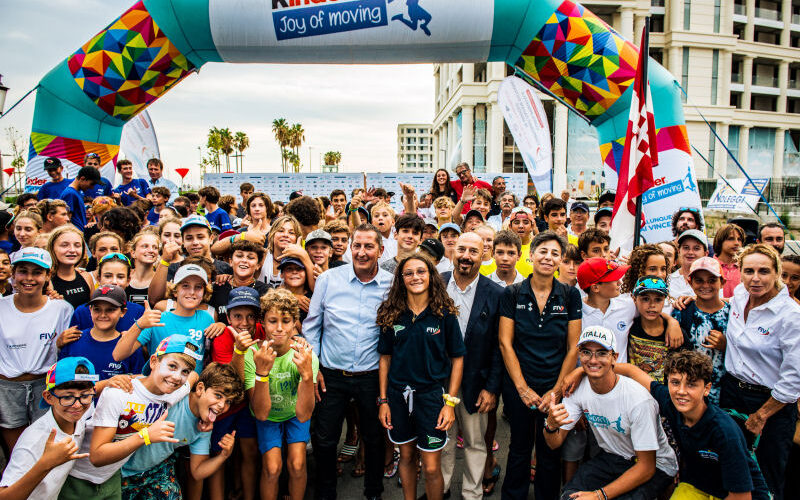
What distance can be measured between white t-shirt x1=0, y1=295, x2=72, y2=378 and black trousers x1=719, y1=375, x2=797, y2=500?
198 inches

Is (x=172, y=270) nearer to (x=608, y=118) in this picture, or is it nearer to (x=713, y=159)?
(x=608, y=118)

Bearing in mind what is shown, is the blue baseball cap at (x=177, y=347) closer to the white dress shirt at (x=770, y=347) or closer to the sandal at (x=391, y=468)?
the sandal at (x=391, y=468)

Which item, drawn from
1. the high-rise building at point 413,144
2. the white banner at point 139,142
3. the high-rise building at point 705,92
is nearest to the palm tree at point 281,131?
the high-rise building at point 705,92

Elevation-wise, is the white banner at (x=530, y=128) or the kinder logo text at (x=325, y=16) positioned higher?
the kinder logo text at (x=325, y=16)

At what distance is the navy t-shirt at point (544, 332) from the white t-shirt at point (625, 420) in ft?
0.92

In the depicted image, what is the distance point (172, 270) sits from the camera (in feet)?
13.3

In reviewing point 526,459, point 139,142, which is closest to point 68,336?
point 526,459

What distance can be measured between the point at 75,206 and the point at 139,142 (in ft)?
17.7

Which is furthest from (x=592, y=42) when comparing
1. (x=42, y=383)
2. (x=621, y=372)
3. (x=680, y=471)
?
(x=42, y=383)

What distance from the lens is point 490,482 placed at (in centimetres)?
386

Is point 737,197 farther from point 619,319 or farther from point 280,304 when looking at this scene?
point 280,304

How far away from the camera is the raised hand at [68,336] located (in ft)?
10.5

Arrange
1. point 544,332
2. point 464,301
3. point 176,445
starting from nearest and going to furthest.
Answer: point 176,445 → point 544,332 → point 464,301

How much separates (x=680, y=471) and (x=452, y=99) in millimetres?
50208
